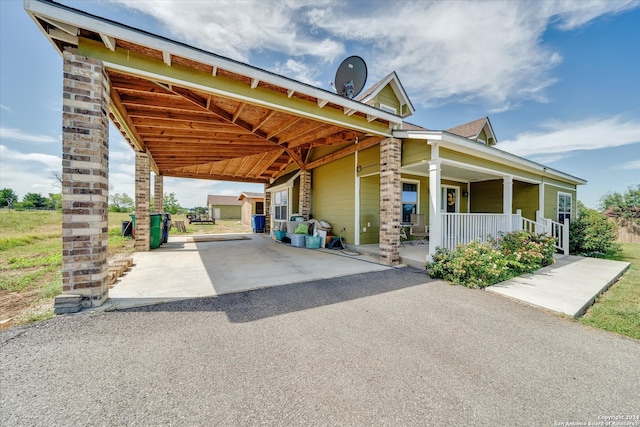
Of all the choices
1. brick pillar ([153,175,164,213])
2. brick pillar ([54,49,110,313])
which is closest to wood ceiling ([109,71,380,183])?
brick pillar ([54,49,110,313])

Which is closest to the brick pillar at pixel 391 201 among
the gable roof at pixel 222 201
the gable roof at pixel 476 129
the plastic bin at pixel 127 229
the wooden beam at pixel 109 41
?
the wooden beam at pixel 109 41

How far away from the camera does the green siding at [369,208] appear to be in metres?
8.09

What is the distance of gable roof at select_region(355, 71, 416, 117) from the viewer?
8852 millimetres

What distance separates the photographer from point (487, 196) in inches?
401

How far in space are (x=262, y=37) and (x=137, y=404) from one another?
7754 mm

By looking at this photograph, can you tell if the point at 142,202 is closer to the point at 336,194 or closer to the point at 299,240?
the point at 299,240

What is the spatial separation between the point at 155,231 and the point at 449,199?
11573 millimetres

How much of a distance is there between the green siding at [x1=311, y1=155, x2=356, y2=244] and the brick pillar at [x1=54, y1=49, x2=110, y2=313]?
21.3ft

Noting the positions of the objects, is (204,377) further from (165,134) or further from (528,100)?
(528,100)

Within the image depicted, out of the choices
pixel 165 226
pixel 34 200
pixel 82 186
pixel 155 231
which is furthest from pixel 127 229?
pixel 34 200

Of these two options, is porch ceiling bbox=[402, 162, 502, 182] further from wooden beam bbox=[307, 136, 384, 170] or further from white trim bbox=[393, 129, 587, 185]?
wooden beam bbox=[307, 136, 384, 170]

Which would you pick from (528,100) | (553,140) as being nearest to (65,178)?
(528,100)

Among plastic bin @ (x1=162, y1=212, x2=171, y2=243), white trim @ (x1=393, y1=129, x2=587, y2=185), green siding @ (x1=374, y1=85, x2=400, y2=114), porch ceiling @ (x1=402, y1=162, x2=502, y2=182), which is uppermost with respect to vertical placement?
green siding @ (x1=374, y1=85, x2=400, y2=114)

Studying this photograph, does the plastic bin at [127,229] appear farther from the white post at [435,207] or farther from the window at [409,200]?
the white post at [435,207]
